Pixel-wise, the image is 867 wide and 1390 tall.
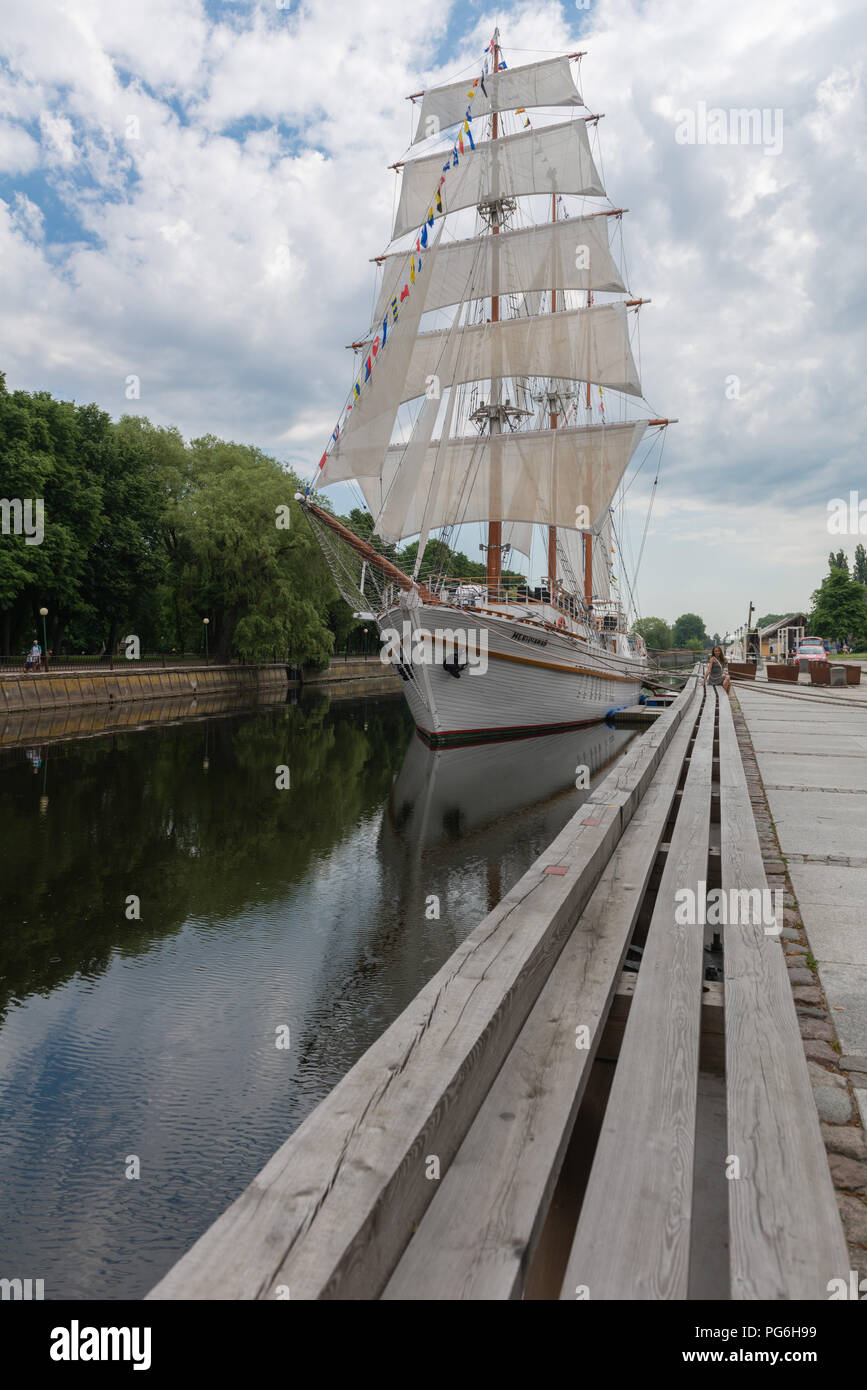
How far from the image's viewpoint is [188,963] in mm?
6867

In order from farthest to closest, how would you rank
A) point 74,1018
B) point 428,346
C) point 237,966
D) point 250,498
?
1. point 250,498
2. point 428,346
3. point 237,966
4. point 74,1018

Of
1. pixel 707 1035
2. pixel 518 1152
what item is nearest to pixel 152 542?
pixel 707 1035

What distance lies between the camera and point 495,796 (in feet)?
49.6

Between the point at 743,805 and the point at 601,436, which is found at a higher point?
the point at 601,436

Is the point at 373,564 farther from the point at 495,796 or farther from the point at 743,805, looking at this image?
the point at 743,805

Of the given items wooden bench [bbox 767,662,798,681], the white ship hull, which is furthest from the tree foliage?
wooden bench [bbox 767,662,798,681]

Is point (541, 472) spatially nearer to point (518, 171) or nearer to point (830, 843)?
point (518, 171)

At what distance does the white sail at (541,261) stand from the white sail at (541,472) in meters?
A: 7.61

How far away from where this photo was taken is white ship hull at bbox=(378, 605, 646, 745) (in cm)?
2309

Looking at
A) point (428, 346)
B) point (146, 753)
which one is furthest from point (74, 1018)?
point (428, 346)

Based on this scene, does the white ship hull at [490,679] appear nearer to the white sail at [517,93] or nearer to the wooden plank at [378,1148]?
the wooden plank at [378,1148]

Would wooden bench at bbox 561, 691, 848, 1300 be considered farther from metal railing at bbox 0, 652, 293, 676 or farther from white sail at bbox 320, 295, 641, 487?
white sail at bbox 320, 295, 641, 487

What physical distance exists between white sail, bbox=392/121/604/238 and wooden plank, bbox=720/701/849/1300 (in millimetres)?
40289
